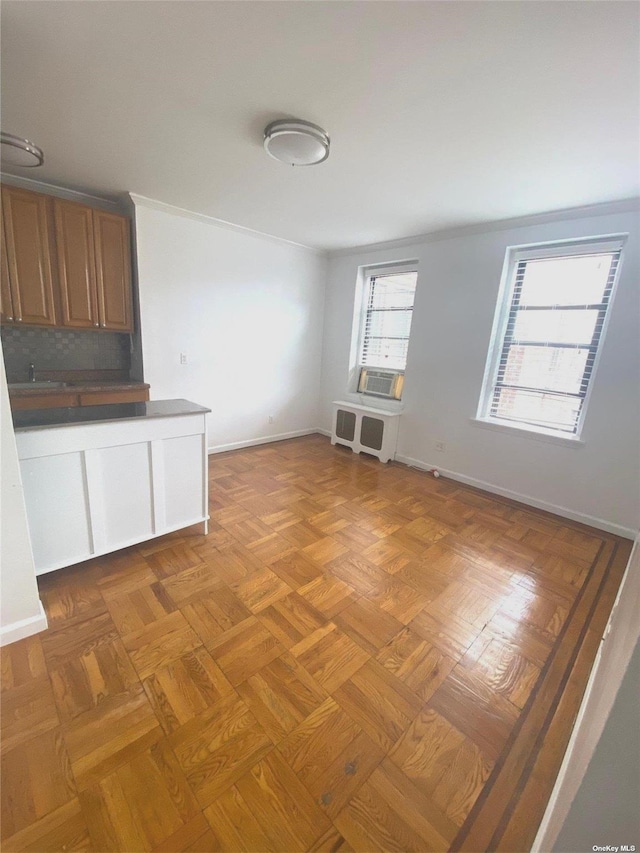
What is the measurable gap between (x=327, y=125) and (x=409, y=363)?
2.52 metres

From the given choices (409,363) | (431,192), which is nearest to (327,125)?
(431,192)

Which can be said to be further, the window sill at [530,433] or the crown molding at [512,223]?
the window sill at [530,433]

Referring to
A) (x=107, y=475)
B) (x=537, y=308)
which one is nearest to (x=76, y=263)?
(x=107, y=475)

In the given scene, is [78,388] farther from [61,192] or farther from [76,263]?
[61,192]

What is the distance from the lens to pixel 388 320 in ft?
14.0

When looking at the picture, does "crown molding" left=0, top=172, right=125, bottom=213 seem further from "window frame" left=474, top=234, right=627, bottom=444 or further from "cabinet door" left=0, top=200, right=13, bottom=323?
"window frame" left=474, top=234, right=627, bottom=444

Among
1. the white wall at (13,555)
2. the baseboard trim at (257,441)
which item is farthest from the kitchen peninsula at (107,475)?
the baseboard trim at (257,441)

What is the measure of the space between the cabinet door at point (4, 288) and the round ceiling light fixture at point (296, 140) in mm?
2158

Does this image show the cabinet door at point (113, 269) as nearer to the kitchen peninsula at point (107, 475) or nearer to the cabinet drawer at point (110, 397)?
the cabinet drawer at point (110, 397)

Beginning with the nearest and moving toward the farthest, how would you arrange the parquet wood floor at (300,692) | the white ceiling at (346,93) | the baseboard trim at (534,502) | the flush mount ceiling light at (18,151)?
the parquet wood floor at (300,692) < the white ceiling at (346,93) < the flush mount ceiling light at (18,151) < the baseboard trim at (534,502)

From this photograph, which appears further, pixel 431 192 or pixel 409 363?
pixel 409 363

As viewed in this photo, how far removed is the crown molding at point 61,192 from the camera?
106 inches

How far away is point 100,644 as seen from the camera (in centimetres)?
152

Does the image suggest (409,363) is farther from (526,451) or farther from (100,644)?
(100,644)
